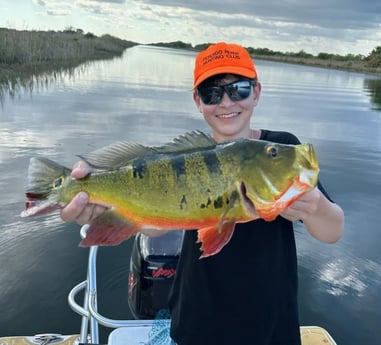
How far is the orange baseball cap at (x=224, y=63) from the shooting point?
105 inches

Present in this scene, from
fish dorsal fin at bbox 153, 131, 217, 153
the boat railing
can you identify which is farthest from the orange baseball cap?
the boat railing

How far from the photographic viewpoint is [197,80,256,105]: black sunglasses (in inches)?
105

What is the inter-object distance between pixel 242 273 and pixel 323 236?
519 millimetres

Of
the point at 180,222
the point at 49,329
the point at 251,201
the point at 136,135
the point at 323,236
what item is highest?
the point at 251,201

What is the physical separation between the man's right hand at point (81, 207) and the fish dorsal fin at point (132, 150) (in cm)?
6

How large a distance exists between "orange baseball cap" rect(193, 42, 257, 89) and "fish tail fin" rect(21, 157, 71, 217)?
1.07m

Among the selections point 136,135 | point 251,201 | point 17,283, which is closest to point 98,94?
point 136,135

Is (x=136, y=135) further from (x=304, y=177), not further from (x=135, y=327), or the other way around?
(x=304, y=177)

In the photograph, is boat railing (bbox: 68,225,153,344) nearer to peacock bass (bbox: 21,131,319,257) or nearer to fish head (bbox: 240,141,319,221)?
peacock bass (bbox: 21,131,319,257)

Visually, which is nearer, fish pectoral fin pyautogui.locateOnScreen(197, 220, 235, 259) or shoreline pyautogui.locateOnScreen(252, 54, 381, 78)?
fish pectoral fin pyautogui.locateOnScreen(197, 220, 235, 259)

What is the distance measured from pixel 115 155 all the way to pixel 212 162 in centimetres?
51

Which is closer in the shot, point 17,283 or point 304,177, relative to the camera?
point 304,177

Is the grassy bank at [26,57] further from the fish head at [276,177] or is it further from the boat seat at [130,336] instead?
the fish head at [276,177]

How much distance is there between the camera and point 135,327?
3.56 m
